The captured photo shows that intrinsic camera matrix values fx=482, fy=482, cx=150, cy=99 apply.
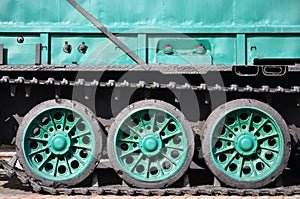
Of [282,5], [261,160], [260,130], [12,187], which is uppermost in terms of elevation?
[282,5]

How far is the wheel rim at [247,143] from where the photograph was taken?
6.95 m

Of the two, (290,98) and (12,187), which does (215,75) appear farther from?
(12,187)

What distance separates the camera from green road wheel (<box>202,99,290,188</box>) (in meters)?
6.95

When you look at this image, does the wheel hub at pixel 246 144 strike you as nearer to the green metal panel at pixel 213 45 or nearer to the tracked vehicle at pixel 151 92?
the tracked vehicle at pixel 151 92

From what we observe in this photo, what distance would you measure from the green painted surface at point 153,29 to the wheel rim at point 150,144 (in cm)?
91

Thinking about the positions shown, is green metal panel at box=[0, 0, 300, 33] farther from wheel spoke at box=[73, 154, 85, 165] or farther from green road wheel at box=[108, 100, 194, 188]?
wheel spoke at box=[73, 154, 85, 165]

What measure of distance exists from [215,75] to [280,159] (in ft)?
5.02

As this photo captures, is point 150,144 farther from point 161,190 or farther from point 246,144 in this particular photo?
point 246,144

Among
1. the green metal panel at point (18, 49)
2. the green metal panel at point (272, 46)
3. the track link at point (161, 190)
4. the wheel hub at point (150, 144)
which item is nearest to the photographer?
the track link at point (161, 190)

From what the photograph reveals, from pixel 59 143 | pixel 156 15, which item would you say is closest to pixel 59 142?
pixel 59 143

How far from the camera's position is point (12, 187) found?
7.77 metres

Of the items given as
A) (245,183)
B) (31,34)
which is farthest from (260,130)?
(31,34)

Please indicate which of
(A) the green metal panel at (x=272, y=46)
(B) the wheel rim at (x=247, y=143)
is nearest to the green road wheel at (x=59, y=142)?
(B) the wheel rim at (x=247, y=143)

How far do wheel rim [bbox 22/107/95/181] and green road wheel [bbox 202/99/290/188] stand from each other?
70.1 inches
